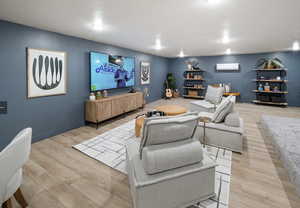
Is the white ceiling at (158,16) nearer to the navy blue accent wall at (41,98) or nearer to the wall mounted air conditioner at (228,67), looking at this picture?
the navy blue accent wall at (41,98)

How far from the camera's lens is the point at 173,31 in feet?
11.1

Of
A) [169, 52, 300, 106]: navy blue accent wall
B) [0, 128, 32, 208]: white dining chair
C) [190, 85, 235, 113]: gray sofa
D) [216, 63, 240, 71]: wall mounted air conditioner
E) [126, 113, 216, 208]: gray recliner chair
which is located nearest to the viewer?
[0, 128, 32, 208]: white dining chair

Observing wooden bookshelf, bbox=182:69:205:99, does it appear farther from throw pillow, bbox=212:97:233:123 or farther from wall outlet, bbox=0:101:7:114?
wall outlet, bbox=0:101:7:114

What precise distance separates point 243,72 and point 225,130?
19.1 feet

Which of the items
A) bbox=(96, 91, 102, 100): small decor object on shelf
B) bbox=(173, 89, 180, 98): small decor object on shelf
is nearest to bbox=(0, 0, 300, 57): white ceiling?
bbox=(96, 91, 102, 100): small decor object on shelf

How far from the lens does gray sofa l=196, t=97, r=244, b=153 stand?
8.81ft

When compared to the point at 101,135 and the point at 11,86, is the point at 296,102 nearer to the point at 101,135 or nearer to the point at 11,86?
the point at 101,135

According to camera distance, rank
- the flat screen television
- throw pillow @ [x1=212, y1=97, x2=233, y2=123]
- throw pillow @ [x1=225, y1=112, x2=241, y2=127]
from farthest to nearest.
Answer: the flat screen television < throw pillow @ [x1=212, y1=97, x2=233, y2=123] < throw pillow @ [x1=225, y1=112, x2=241, y2=127]

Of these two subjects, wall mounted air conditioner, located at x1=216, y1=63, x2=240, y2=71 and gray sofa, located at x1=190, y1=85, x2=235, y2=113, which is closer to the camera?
gray sofa, located at x1=190, y1=85, x2=235, y2=113

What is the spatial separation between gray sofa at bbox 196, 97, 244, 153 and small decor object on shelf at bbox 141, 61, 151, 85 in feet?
13.5

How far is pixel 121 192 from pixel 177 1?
2.47 metres

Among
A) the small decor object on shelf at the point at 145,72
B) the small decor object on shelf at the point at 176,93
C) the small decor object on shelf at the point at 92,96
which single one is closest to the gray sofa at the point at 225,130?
the small decor object on shelf at the point at 92,96

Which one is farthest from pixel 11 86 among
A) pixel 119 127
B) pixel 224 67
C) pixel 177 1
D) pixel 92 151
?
pixel 224 67

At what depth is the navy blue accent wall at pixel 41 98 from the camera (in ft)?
8.91
